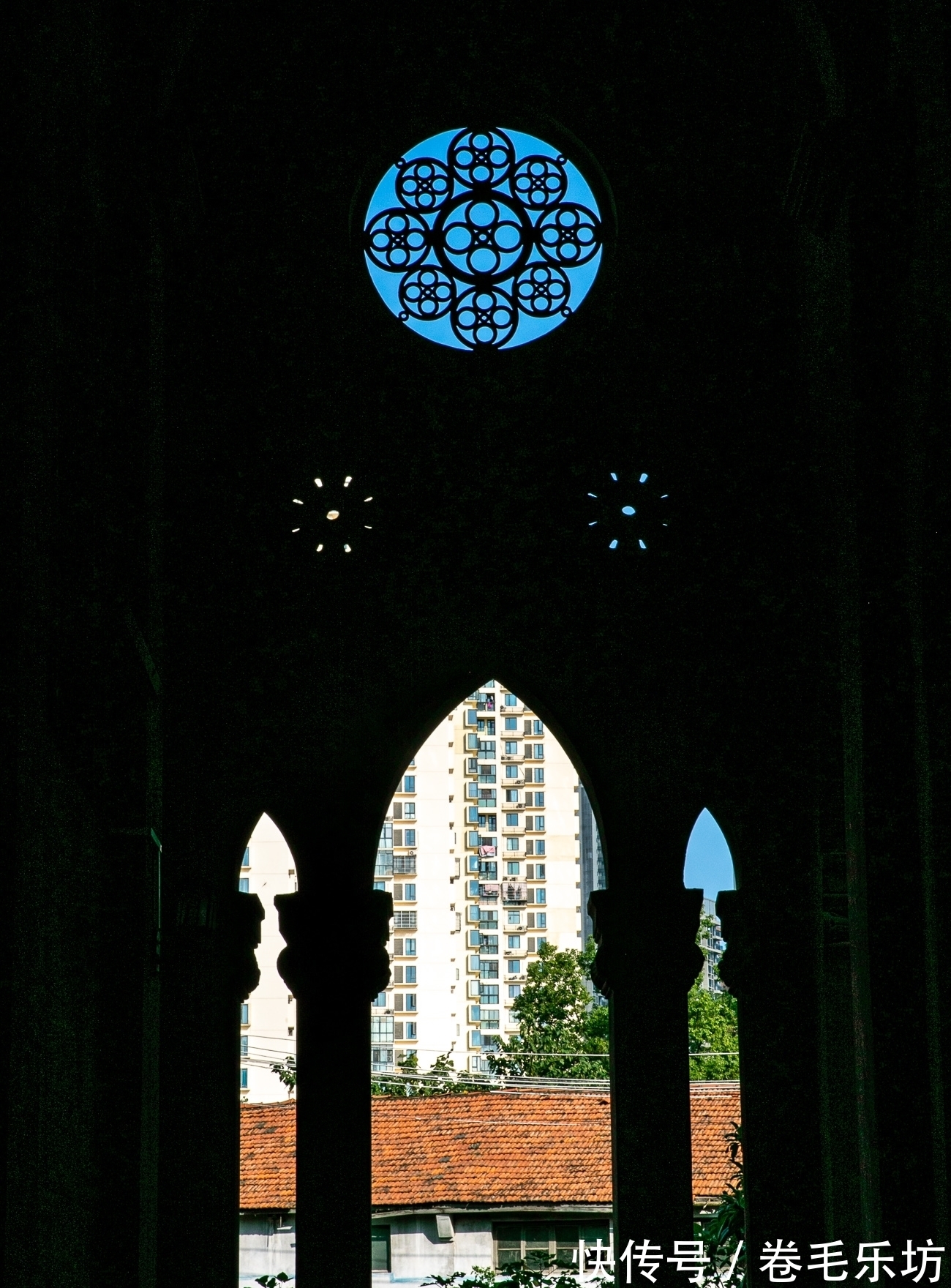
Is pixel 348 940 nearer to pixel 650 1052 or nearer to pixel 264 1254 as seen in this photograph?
pixel 650 1052

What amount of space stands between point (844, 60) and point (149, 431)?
3.18 metres

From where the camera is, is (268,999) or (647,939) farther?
(268,999)

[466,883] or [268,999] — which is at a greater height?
[466,883]

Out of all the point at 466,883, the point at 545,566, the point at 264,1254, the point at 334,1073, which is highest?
the point at 466,883

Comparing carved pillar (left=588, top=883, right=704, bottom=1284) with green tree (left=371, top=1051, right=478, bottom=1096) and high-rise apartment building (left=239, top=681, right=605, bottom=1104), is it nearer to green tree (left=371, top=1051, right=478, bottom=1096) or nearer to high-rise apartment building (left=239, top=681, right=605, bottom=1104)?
green tree (left=371, top=1051, right=478, bottom=1096)

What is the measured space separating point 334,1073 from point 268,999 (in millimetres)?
34640

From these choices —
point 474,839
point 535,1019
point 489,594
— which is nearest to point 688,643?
point 489,594

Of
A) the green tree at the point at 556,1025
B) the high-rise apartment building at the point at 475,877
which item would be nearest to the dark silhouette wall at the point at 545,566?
the green tree at the point at 556,1025

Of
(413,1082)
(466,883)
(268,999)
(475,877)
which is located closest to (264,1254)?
(413,1082)

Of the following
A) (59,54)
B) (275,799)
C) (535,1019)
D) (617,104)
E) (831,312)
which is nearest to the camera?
(59,54)

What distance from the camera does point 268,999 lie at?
4234 cm

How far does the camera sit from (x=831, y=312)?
772 centimetres

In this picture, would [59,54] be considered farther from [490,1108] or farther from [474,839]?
[474,839]

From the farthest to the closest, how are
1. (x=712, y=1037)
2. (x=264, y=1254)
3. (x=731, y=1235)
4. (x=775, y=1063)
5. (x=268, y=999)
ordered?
1. (x=268, y=999)
2. (x=712, y=1037)
3. (x=264, y=1254)
4. (x=731, y=1235)
5. (x=775, y=1063)
